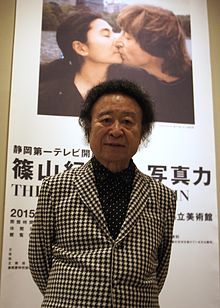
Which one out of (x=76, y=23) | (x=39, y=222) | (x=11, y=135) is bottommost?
(x=39, y=222)

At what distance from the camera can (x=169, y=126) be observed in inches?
75.1

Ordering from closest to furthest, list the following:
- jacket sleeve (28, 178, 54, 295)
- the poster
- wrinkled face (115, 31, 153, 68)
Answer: jacket sleeve (28, 178, 54, 295) < the poster < wrinkled face (115, 31, 153, 68)

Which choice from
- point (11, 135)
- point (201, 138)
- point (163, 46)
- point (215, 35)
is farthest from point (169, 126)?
point (11, 135)

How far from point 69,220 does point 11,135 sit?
79 cm

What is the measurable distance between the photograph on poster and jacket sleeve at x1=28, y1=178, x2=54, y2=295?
28.9 inches

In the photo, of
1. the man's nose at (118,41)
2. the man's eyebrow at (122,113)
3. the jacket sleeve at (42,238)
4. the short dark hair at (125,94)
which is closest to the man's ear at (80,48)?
the man's nose at (118,41)

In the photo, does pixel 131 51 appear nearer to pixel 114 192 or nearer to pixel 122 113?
pixel 122 113

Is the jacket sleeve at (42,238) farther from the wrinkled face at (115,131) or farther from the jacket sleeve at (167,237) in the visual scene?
the jacket sleeve at (167,237)

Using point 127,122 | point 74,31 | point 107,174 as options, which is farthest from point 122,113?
point 74,31

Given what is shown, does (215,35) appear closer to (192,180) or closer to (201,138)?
(201,138)

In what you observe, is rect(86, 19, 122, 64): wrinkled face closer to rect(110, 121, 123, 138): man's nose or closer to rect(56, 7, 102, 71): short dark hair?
rect(56, 7, 102, 71): short dark hair

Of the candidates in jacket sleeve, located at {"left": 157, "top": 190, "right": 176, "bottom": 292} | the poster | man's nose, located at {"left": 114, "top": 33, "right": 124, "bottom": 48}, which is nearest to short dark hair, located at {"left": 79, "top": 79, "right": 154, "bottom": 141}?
jacket sleeve, located at {"left": 157, "top": 190, "right": 176, "bottom": 292}

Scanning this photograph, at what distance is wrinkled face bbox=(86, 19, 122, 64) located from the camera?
1912mm

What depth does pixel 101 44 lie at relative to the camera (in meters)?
1.93
